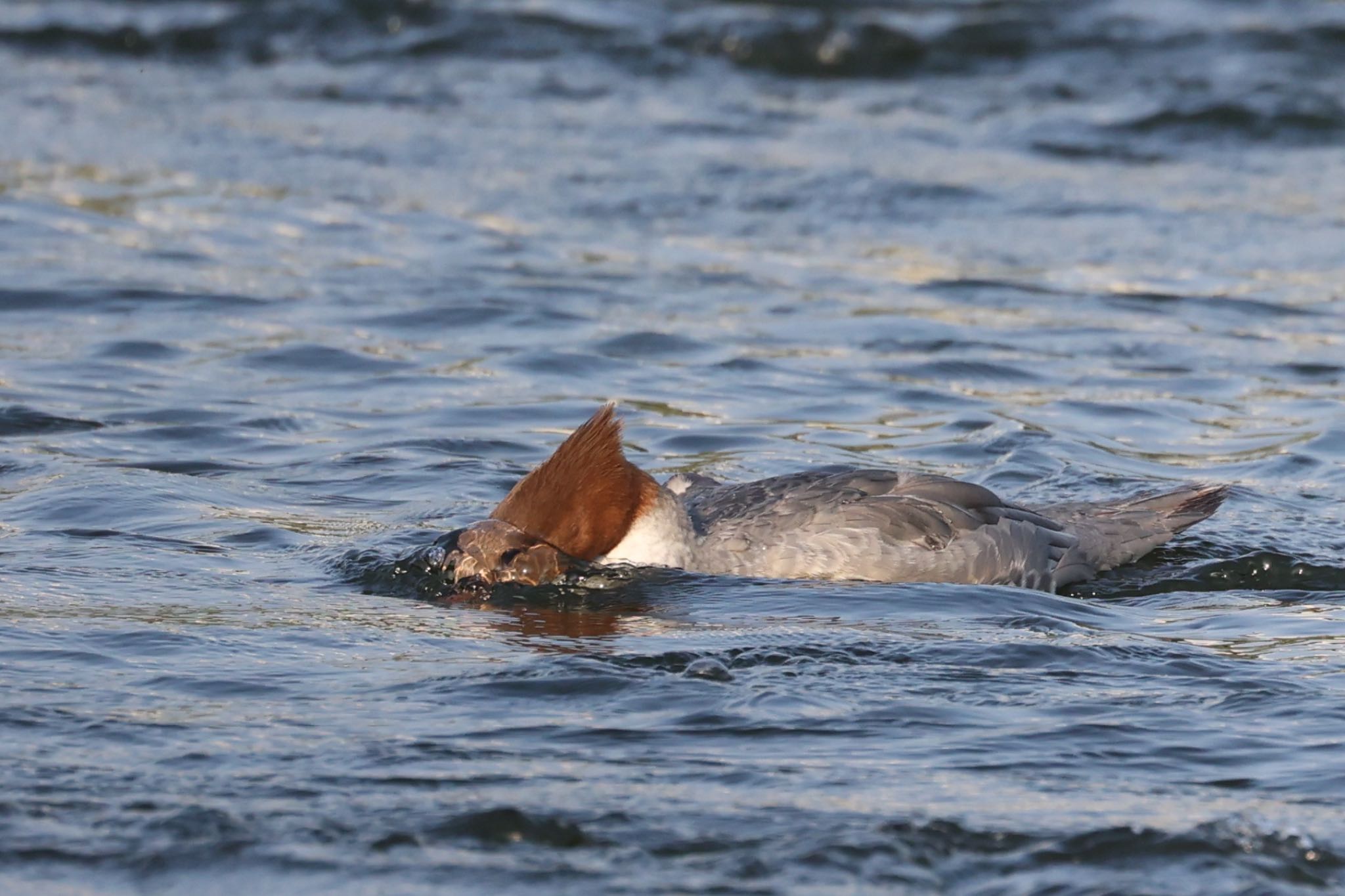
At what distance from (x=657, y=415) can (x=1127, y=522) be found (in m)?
3.16

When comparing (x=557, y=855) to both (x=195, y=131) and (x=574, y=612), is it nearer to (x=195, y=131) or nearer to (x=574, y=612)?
(x=574, y=612)

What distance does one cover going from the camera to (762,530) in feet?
24.9

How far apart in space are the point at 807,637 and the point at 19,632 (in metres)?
2.64

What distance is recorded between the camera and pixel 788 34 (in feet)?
64.8

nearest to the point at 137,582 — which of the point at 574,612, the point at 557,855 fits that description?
the point at 574,612

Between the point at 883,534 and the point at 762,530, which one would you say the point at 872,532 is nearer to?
the point at 883,534

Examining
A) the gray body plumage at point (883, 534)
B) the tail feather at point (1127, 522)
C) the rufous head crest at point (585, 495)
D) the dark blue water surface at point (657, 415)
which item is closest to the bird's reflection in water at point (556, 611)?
the dark blue water surface at point (657, 415)

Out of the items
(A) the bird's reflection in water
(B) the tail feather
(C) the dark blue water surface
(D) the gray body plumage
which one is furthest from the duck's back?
(A) the bird's reflection in water

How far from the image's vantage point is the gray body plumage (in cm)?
754

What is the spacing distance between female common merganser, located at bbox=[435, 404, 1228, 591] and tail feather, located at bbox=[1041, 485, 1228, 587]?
0.19ft

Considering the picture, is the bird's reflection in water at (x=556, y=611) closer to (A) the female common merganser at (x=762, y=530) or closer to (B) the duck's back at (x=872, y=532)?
(A) the female common merganser at (x=762, y=530)

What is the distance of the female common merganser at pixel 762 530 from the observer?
7.33 m

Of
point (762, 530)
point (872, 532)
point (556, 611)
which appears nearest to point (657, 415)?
point (762, 530)

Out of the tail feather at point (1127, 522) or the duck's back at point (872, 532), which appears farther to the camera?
the tail feather at point (1127, 522)
